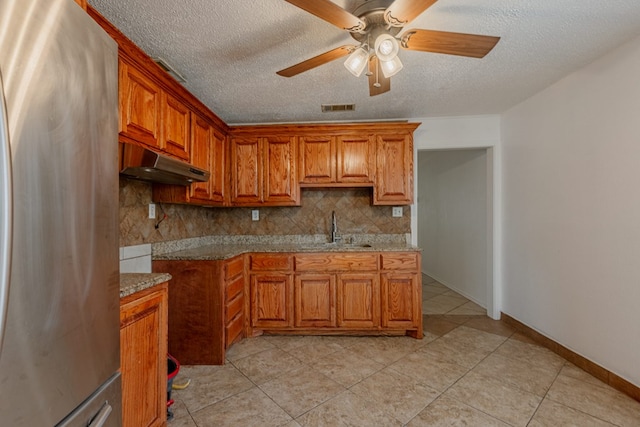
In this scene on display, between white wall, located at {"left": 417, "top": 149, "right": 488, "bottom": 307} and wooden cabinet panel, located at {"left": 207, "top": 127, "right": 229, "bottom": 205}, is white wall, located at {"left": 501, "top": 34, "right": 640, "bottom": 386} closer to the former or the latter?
white wall, located at {"left": 417, "top": 149, "right": 488, "bottom": 307}

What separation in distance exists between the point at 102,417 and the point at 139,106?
169cm

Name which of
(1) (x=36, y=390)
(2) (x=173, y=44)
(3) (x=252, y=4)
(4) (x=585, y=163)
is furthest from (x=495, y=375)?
(2) (x=173, y=44)

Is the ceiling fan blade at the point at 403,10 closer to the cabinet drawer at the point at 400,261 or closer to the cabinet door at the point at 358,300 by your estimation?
the cabinet drawer at the point at 400,261

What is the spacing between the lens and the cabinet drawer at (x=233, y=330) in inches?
96.0

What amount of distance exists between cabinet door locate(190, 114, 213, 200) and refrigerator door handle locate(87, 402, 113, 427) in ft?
5.89

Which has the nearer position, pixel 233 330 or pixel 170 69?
pixel 170 69

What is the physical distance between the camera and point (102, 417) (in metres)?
0.79

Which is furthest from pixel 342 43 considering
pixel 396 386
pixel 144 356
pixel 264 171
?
pixel 396 386

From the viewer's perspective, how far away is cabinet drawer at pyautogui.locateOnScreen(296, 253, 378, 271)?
110 inches

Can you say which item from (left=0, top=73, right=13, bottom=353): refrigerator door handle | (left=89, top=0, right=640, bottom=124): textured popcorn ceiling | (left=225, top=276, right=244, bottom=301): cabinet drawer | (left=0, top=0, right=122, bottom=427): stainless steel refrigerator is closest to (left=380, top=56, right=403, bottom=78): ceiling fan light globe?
(left=89, top=0, right=640, bottom=124): textured popcorn ceiling

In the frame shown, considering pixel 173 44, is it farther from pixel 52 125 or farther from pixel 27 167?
pixel 27 167

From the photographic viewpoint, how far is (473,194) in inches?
151

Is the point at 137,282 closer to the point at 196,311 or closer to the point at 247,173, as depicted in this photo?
the point at 196,311

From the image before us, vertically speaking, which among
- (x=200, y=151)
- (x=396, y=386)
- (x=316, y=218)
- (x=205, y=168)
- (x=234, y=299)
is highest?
(x=200, y=151)
